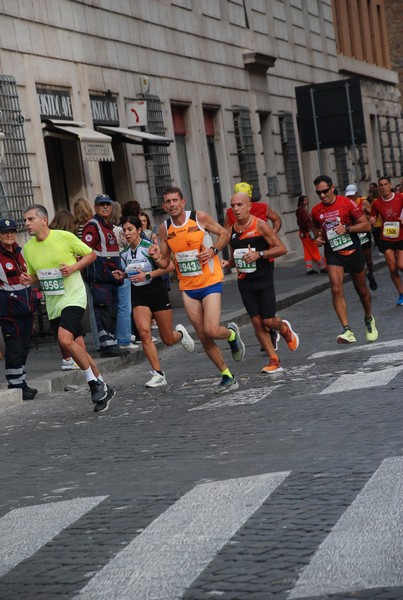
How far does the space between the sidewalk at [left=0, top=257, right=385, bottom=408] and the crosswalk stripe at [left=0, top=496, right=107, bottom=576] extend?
5.59m

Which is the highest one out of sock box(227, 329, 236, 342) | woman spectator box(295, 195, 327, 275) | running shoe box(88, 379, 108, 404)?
sock box(227, 329, 236, 342)

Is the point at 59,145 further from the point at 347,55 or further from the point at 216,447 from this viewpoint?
the point at 347,55

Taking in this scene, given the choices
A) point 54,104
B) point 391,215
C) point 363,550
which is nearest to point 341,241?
point 391,215

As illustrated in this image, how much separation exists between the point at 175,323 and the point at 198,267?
7179 millimetres

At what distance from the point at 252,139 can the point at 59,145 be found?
11.6m

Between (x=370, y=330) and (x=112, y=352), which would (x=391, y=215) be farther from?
(x=112, y=352)

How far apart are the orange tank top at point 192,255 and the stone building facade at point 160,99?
7286 millimetres

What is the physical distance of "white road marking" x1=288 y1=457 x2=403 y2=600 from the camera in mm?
5582

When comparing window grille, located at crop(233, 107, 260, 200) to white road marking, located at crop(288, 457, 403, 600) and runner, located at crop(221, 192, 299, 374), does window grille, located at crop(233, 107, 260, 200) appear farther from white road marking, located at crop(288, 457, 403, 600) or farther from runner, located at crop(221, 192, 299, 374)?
white road marking, located at crop(288, 457, 403, 600)

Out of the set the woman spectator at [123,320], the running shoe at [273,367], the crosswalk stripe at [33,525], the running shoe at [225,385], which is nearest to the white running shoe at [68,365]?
the woman spectator at [123,320]

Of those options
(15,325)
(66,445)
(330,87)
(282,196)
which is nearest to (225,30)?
(330,87)

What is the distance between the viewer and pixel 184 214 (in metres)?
13.0

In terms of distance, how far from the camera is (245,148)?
33.9m

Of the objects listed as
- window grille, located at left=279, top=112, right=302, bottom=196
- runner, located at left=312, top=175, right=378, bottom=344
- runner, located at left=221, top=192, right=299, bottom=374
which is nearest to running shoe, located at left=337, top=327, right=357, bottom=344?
runner, located at left=312, top=175, right=378, bottom=344
